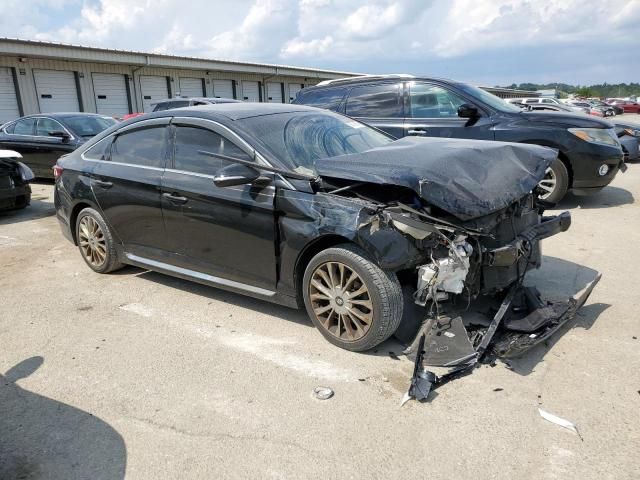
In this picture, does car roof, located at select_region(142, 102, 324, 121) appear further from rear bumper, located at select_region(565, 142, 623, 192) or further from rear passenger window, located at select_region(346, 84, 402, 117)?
A: rear bumper, located at select_region(565, 142, 623, 192)

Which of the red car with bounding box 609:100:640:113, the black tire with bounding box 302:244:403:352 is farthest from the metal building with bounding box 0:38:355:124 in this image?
the red car with bounding box 609:100:640:113

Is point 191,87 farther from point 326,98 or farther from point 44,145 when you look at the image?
point 326,98

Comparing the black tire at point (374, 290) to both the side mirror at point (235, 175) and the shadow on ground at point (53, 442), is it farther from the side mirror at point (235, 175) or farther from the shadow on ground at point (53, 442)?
the shadow on ground at point (53, 442)

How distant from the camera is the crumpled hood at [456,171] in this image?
3.14 m

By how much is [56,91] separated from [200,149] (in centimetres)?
2053

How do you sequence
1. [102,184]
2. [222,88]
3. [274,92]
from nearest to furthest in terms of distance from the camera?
1. [102,184]
2. [222,88]
3. [274,92]

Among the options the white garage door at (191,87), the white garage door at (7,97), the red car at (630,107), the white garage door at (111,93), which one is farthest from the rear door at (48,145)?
the red car at (630,107)

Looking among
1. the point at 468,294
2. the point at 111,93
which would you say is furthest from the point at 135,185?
the point at 111,93

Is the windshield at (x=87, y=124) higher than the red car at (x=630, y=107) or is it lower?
higher

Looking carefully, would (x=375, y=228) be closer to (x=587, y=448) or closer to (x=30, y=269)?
(x=587, y=448)

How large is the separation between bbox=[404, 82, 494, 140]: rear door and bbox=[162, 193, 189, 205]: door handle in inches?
164

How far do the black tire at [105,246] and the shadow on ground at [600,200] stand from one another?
6.20m

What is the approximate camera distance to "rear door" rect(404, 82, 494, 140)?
7043 mm

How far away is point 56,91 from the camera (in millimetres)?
21203
